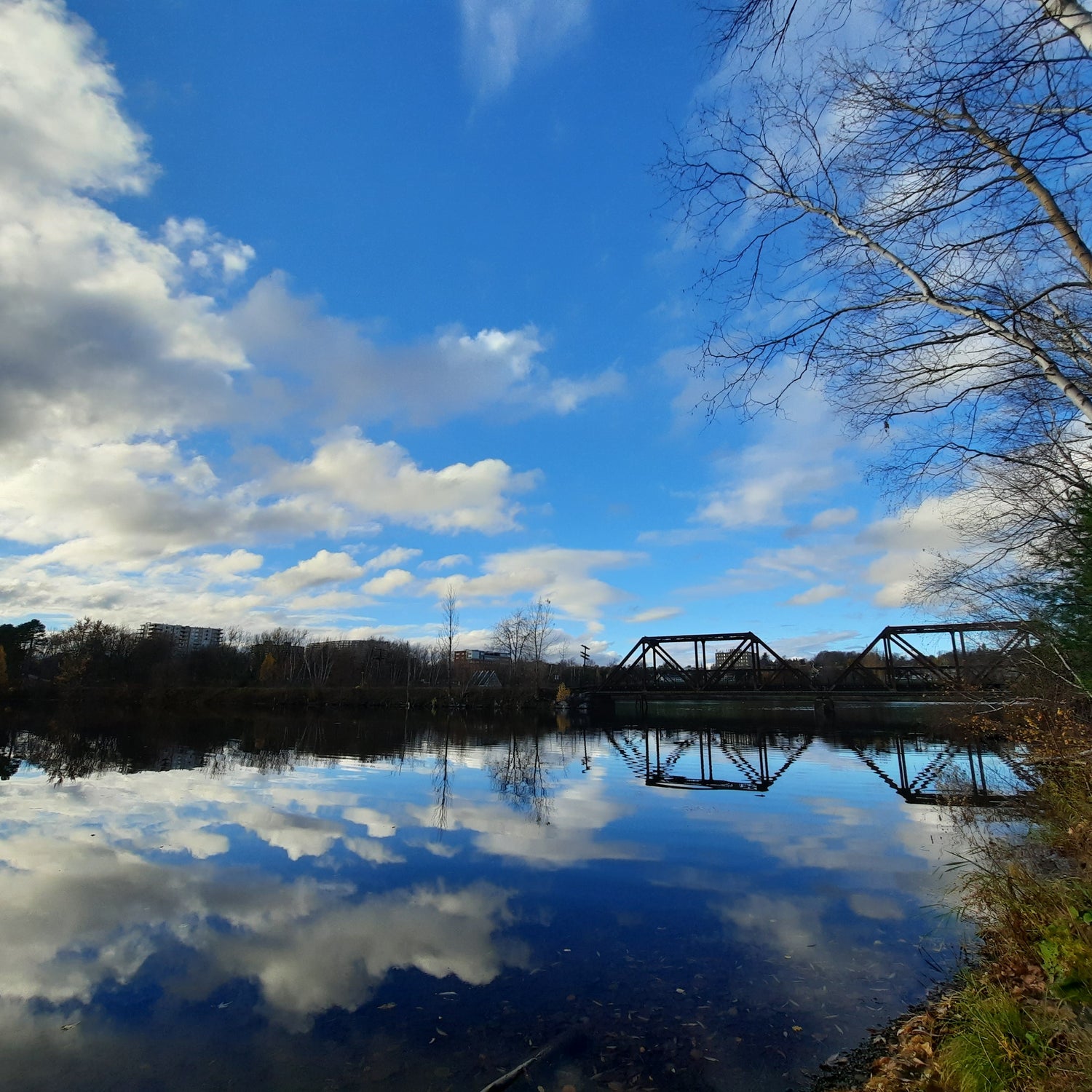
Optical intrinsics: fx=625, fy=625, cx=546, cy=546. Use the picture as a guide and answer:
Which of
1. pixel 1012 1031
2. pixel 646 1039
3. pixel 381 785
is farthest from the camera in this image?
pixel 381 785

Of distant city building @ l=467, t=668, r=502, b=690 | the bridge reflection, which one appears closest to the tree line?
distant city building @ l=467, t=668, r=502, b=690

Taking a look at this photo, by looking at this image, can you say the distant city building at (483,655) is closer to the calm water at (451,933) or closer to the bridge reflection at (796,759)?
the bridge reflection at (796,759)

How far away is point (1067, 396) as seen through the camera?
18.5 feet

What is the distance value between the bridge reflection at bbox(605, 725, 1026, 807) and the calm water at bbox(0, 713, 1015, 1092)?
961mm

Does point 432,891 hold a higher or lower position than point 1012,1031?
lower

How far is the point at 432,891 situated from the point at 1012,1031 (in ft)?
21.2

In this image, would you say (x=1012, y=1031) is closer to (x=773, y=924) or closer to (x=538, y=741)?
(x=773, y=924)

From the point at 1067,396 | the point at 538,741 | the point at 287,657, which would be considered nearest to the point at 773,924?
the point at 1067,396

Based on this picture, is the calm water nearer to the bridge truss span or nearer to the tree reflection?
the tree reflection

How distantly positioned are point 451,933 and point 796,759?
21.0 metres

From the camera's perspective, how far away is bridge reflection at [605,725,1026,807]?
16.8 metres

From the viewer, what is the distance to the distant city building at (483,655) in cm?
10105

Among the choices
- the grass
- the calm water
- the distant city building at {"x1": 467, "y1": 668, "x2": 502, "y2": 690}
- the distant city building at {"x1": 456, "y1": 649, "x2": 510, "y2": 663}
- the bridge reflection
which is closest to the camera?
the grass

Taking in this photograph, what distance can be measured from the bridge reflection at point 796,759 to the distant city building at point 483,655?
62.0 meters
